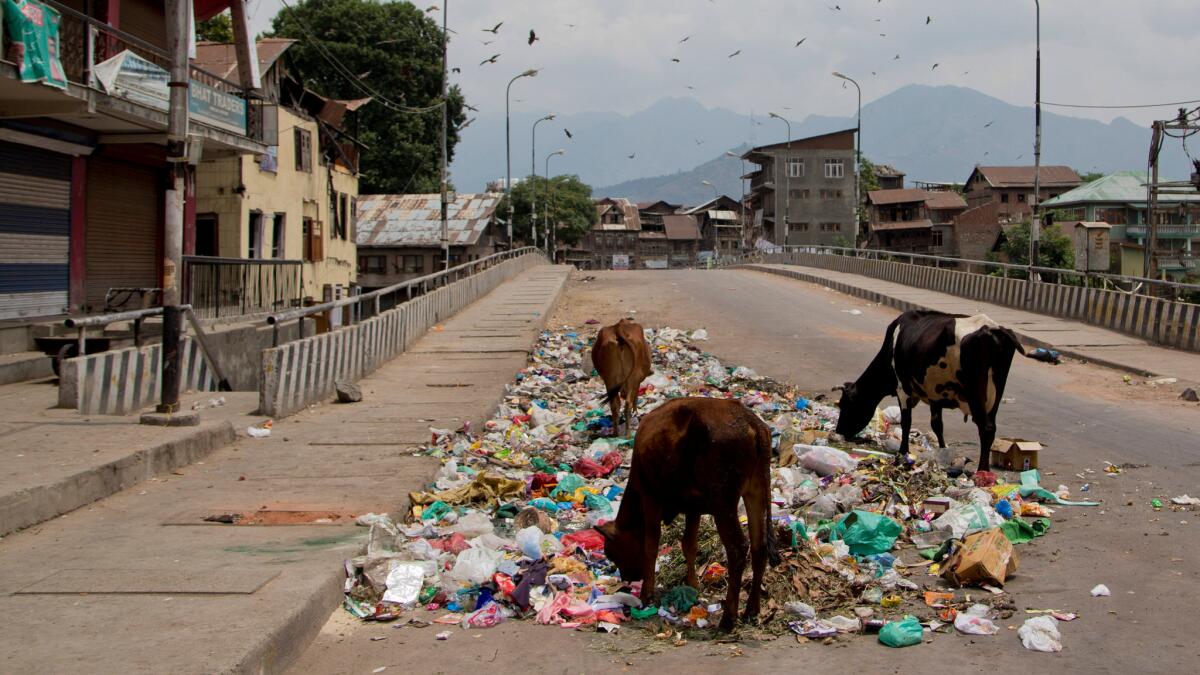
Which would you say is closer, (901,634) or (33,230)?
(901,634)

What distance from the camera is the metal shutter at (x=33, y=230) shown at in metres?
16.0

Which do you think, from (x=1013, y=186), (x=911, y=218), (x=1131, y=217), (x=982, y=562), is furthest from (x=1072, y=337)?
(x=911, y=218)

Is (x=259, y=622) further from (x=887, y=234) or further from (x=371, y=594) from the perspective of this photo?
(x=887, y=234)

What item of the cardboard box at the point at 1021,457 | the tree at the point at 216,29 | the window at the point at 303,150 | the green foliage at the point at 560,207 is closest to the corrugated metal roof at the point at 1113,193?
the green foliage at the point at 560,207

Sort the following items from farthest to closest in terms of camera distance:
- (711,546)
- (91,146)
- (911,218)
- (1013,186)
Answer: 1. (911,218)
2. (1013,186)
3. (91,146)
4. (711,546)

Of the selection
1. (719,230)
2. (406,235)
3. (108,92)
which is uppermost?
(719,230)

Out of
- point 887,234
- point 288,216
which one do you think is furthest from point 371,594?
point 887,234

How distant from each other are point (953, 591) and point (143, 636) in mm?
4215

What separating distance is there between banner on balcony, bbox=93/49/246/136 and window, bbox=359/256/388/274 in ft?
125

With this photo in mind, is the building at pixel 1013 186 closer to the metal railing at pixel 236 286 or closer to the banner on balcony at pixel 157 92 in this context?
the metal railing at pixel 236 286

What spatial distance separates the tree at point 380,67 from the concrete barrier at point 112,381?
4363cm

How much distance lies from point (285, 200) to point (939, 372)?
80.1ft

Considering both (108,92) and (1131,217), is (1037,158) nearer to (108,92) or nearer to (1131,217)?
(108,92)

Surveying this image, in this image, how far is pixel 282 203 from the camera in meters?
30.3
